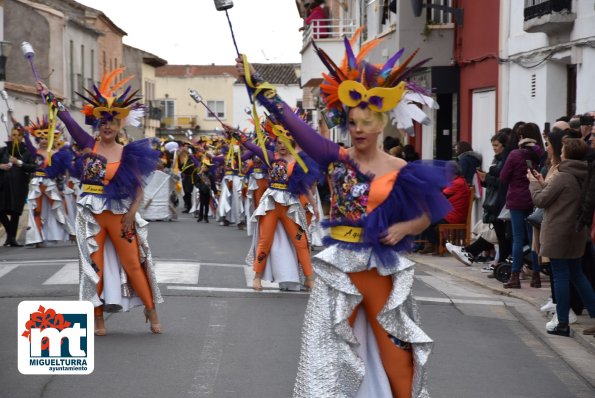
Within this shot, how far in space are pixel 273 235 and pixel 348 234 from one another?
712 centimetres

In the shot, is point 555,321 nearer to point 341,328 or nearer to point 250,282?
point 250,282

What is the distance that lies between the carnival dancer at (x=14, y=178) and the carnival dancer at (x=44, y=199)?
165 millimetres

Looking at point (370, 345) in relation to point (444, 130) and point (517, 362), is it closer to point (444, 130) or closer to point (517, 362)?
point (517, 362)

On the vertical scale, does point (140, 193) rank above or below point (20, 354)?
above

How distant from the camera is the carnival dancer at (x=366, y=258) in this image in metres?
6.36

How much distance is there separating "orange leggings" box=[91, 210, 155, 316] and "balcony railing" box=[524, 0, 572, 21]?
9441 mm

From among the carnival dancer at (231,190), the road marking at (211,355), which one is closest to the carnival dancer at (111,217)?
the road marking at (211,355)

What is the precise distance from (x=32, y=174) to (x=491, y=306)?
1054 centimetres

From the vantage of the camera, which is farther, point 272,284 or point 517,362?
point 272,284

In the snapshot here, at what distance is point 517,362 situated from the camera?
377 inches

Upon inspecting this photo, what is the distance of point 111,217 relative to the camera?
1017 cm

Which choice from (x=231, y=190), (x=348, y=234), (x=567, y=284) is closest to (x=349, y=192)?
(x=348, y=234)

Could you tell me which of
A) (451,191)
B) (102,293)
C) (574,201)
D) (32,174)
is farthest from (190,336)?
(32,174)

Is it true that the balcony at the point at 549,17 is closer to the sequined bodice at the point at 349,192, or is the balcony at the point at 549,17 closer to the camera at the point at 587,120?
the camera at the point at 587,120
